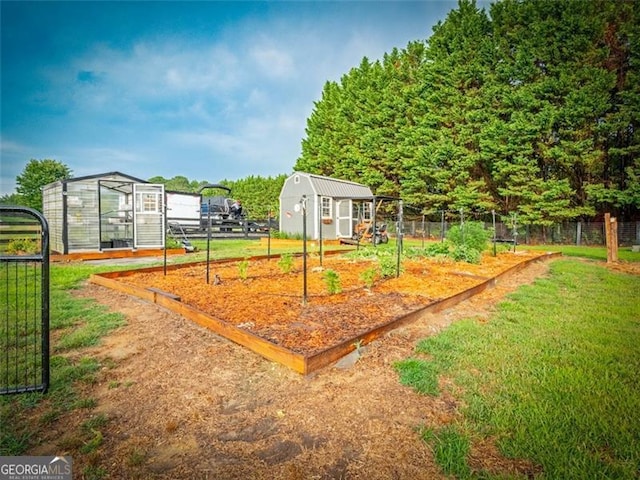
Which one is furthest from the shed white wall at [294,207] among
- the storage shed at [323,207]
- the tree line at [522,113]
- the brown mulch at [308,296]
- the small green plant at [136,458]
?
the small green plant at [136,458]

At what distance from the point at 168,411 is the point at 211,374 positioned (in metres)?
0.53

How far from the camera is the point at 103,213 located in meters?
11.7

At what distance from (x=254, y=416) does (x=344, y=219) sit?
18011 mm

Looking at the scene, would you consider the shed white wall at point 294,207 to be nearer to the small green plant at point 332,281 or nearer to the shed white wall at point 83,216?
the shed white wall at point 83,216

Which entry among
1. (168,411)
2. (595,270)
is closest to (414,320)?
(168,411)

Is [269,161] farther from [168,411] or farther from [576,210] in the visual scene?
[168,411]

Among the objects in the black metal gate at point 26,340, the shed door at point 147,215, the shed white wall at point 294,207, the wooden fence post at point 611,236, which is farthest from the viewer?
the shed white wall at point 294,207

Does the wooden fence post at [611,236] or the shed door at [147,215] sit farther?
the shed door at [147,215]

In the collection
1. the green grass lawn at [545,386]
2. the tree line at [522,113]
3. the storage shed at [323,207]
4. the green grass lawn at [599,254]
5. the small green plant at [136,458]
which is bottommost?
the small green plant at [136,458]

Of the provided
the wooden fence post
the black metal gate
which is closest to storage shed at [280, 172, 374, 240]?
the wooden fence post

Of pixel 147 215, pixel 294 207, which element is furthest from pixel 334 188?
pixel 147 215

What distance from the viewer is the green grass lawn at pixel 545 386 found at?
1663 mm

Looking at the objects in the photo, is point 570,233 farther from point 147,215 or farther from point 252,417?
point 147,215

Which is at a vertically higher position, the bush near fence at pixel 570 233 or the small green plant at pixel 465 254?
the bush near fence at pixel 570 233
